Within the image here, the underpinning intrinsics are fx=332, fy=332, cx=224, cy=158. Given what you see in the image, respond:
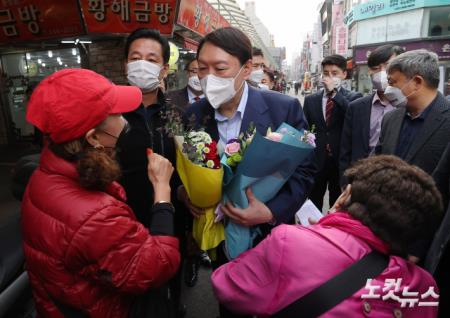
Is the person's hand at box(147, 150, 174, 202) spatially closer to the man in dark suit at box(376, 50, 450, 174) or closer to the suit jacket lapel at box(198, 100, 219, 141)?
the suit jacket lapel at box(198, 100, 219, 141)

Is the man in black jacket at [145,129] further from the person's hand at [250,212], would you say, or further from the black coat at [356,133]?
the black coat at [356,133]

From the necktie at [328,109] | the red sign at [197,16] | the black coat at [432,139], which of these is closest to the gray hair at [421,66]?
the black coat at [432,139]

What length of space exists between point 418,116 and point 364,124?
0.94m

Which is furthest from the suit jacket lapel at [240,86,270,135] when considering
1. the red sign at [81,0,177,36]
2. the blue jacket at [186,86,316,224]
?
the red sign at [81,0,177,36]

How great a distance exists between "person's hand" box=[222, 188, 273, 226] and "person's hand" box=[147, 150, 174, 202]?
1.11 ft

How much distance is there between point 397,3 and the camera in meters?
24.8

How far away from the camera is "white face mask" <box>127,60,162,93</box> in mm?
2534

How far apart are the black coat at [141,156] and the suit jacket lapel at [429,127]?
5.72 ft

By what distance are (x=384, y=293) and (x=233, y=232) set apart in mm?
859

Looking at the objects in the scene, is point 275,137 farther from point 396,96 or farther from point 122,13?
point 122,13

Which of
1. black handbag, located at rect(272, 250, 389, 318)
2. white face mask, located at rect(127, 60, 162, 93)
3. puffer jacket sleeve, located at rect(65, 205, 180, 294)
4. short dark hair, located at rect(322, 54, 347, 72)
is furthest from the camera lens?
short dark hair, located at rect(322, 54, 347, 72)

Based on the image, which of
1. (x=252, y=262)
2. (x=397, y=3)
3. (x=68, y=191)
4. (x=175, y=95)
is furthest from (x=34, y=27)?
(x=397, y=3)

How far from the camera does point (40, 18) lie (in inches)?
258

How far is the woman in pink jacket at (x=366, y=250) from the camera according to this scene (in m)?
1.18
